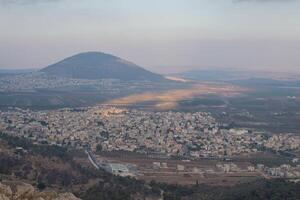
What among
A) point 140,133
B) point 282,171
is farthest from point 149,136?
point 282,171

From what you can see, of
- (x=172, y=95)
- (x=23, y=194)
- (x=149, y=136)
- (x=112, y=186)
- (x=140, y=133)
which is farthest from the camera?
(x=172, y=95)

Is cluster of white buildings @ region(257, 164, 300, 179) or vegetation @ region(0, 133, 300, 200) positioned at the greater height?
vegetation @ region(0, 133, 300, 200)

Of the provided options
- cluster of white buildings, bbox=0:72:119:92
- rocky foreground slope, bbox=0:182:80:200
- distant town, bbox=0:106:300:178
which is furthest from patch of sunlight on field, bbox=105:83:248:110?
rocky foreground slope, bbox=0:182:80:200

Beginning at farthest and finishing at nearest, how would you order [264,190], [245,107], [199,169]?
1. [245,107]
2. [199,169]
3. [264,190]

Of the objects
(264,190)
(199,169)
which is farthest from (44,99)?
(264,190)

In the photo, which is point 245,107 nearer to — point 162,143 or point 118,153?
point 162,143

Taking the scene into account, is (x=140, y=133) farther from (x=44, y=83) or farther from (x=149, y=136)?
(x=44, y=83)

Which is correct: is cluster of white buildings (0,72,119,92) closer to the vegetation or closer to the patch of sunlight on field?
the patch of sunlight on field

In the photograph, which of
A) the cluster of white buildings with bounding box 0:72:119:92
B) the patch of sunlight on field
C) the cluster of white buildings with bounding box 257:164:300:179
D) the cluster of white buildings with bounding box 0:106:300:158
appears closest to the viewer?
the cluster of white buildings with bounding box 257:164:300:179

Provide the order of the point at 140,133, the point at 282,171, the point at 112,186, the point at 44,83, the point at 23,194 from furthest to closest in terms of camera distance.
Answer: the point at 44,83, the point at 140,133, the point at 282,171, the point at 112,186, the point at 23,194

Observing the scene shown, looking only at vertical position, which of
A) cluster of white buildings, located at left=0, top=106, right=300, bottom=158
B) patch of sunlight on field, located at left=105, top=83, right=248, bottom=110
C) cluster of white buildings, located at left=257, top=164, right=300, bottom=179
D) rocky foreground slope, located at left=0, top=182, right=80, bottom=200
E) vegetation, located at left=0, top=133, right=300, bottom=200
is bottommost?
cluster of white buildings, located at left=257, top=164, right=300, bottom=179

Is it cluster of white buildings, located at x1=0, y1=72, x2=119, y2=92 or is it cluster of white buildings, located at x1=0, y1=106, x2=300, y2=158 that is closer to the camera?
cluster of white buildings, located at x1=0, y1=106, x2=300, y2=158
